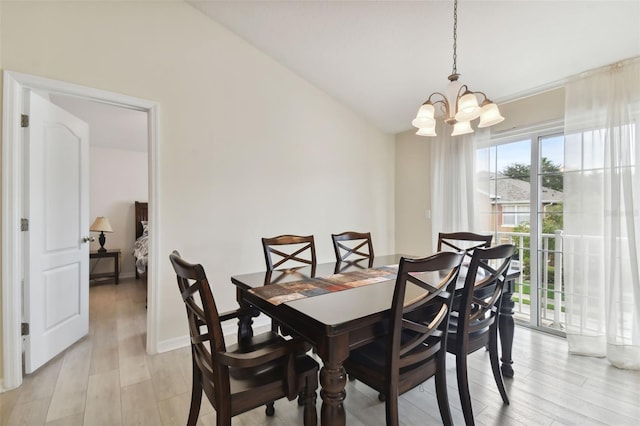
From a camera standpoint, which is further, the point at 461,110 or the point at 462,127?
the point at 462,127

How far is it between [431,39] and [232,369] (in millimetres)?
2865

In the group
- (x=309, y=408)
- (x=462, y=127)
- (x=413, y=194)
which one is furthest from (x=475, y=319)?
(x=413, y=194)

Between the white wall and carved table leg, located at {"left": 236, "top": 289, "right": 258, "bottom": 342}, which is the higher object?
the white wall

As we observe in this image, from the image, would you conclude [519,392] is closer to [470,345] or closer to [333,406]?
[470,345]

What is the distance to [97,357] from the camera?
7.50 ft

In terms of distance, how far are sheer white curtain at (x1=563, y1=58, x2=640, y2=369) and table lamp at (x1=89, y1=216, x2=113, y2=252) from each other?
19.4ft

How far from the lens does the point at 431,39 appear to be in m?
2.42

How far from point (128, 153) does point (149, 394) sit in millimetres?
4645

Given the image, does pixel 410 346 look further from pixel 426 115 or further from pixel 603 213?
pixel 603 213

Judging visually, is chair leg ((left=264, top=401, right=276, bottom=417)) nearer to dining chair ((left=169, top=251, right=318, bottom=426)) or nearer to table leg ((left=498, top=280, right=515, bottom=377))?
dining chair ((left=169, top=251, right=318, bottom=426))

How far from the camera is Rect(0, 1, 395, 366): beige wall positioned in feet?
6.80

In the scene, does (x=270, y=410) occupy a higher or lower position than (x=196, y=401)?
lower

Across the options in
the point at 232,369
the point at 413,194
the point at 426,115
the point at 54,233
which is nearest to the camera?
the point at 232,369

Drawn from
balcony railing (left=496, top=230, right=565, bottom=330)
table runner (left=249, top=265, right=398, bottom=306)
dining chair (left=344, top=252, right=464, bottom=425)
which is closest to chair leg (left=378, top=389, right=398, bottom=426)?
dining chair (left=344, top=252, right=464, bottom=425)
